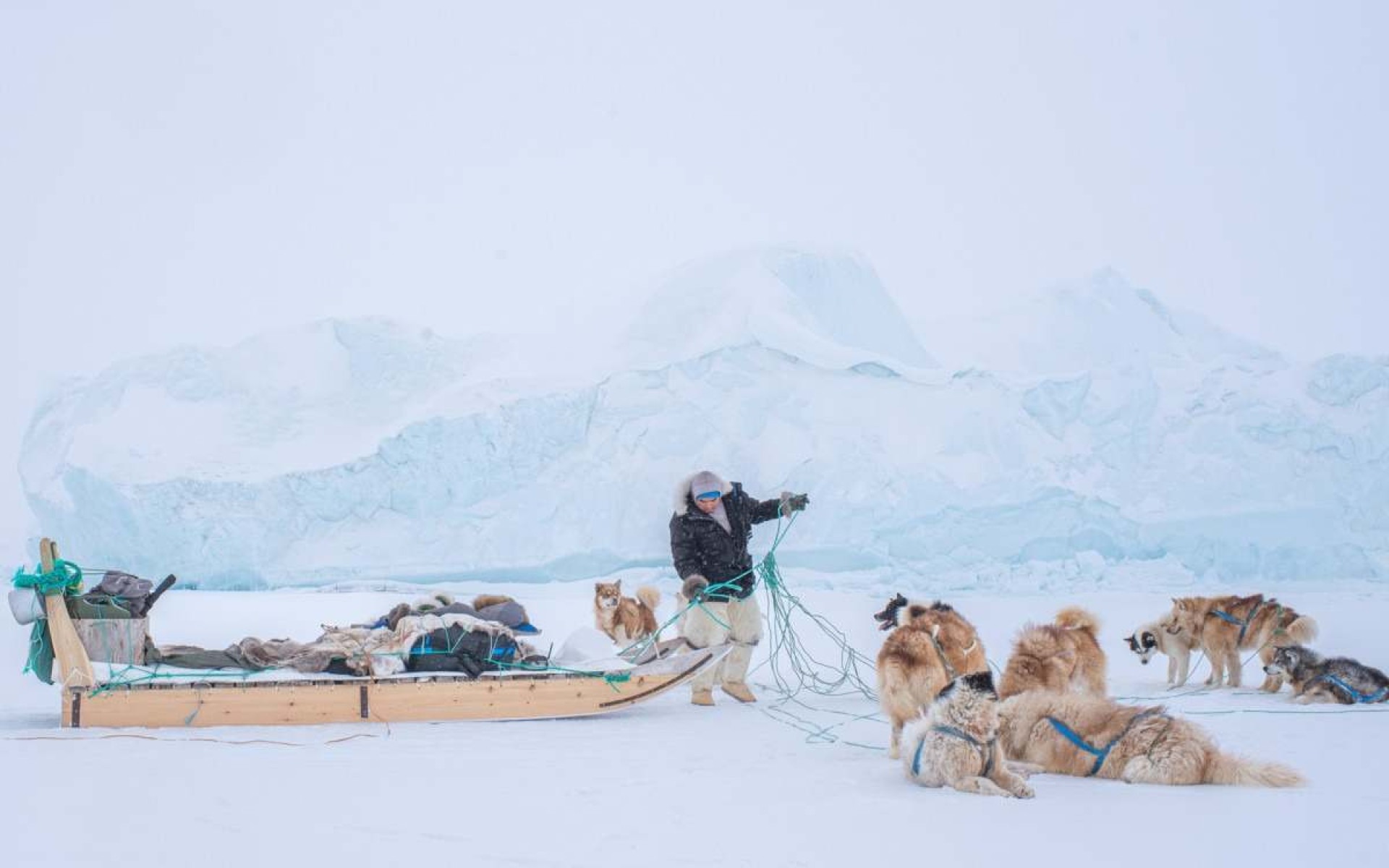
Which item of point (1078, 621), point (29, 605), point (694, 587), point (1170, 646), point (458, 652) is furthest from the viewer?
point (1170, 646)

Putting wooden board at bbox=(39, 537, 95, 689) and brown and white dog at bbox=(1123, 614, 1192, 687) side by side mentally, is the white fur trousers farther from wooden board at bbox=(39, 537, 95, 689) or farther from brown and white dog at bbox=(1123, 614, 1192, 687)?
wooden board at bbox=(39, 537, 95, 689)

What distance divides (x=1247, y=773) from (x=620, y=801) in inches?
70.9

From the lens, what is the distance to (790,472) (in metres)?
11.1

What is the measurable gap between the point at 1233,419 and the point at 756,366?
4947 millimetres

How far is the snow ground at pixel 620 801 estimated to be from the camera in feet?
8.13

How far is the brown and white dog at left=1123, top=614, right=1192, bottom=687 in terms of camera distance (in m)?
5.82

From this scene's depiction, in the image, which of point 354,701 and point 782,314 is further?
point 782,314

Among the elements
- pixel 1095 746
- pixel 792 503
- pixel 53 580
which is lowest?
pixel 1095 746

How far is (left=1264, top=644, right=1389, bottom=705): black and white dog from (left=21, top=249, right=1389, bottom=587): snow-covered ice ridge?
18.2 feet

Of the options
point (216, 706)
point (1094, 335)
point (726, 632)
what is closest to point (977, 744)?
point (726, 632)

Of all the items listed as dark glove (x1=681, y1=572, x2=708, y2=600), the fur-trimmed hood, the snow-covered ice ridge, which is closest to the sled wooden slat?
dark glove (x1=681, y1=572, x2=708, y2=600)

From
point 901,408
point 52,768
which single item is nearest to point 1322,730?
point 52,768

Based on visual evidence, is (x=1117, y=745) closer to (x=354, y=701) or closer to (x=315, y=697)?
(x=354, y=701)

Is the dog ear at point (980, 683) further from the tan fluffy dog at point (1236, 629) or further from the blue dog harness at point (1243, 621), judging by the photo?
the blue dog harness at point (1243, 621)
